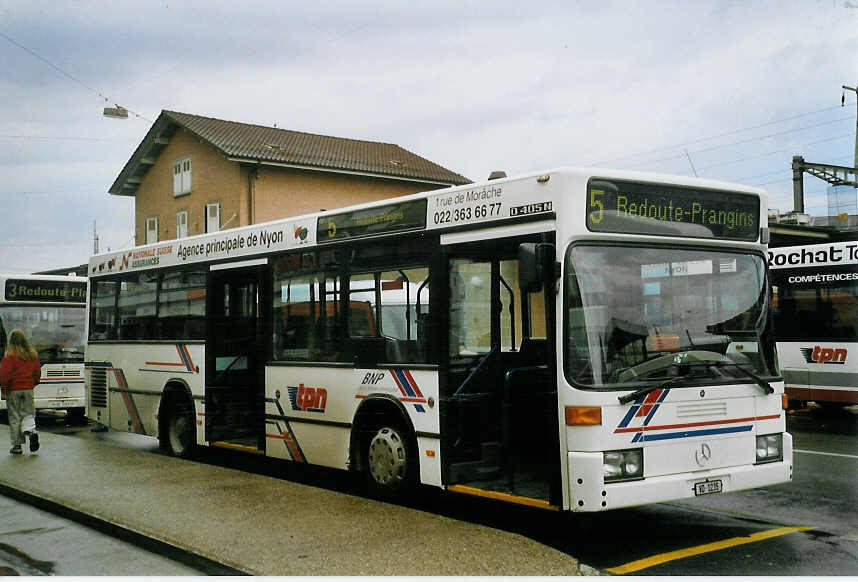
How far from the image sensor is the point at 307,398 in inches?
403

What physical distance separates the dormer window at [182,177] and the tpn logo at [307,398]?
30672mm

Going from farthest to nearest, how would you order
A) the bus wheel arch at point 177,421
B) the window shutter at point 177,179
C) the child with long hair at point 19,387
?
the window shutter at point 177,179 → the child with long hair at point 19,387 → the bus wheel arch at point 177,421

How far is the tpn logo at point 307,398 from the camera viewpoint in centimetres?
998

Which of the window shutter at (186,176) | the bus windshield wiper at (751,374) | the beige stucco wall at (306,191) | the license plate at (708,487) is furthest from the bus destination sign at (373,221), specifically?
the window shutter at (186,176)

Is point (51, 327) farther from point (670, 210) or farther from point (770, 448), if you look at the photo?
point (770, 448)

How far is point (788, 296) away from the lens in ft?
55.3

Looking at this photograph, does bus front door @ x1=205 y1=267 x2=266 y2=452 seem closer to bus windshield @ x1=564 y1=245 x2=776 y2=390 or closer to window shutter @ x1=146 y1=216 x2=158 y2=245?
bus windshield @ x1=564 y1=245 x2=776 y2=390

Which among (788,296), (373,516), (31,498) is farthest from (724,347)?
(788,296)

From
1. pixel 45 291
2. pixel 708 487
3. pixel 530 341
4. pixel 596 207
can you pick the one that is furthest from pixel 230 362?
pixel 45 291

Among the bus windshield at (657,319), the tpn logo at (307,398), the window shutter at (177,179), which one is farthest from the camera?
the window shutter at (177,179)

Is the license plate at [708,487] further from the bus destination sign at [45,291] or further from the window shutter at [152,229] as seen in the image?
the window shutter at [152,229]

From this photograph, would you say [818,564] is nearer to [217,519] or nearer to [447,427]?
[447,427]

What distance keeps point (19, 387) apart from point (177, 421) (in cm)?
223

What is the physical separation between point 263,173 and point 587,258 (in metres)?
31.7
